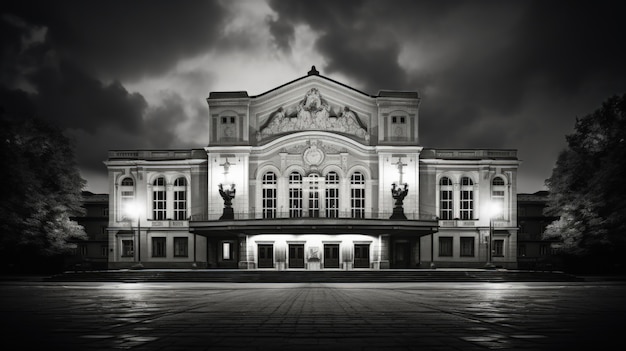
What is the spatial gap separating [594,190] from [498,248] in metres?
13.7

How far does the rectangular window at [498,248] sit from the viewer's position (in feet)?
192

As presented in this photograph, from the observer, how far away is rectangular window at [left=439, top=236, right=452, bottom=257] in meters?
58.3

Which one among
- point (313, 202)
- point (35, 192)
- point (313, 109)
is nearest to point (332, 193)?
point (313, 202)

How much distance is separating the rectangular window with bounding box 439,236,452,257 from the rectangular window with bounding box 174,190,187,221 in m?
23.9

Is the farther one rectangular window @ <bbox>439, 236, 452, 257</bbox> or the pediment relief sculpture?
rectangular window @ <bbox>439, 236, 452, 257</bbox>

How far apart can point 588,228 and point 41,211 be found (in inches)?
1651

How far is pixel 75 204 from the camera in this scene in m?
53.4

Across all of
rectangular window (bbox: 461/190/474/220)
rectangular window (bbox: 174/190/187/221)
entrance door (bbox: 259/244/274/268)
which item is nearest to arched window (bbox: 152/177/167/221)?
rectangular window (bbox: 174/190/187/221)

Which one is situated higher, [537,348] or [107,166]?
[107,166]

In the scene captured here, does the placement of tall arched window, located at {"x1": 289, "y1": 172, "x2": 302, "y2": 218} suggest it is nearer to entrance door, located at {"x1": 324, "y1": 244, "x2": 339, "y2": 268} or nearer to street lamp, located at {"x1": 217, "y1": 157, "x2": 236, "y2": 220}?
entrance door, located at {"x1": 324, "y1": 244, "x2": 339, "y2": 268}

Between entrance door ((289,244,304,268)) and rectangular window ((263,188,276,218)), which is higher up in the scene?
rectangular window ((263,188,276,218))

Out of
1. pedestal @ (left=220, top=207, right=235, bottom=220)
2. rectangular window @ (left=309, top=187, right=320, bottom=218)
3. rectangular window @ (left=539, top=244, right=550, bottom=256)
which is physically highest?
rectangular window @ (left=309, top=187, right=320, bottom=218)

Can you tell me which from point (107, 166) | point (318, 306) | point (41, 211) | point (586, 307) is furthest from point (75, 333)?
point (107, 166)

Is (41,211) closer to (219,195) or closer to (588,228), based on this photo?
(219,195)
